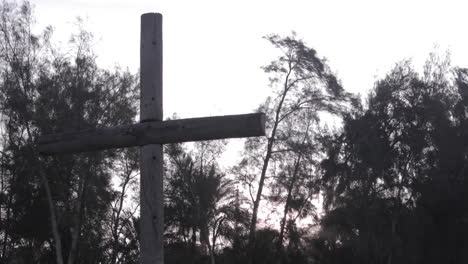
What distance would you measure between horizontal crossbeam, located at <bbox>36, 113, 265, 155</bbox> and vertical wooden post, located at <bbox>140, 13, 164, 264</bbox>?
0.09m

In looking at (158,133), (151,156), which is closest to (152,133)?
(158,133)

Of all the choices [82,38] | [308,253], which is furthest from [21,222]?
[308,253]

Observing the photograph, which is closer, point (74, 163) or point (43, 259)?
point (74, 163)

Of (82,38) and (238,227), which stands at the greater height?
(82,38)

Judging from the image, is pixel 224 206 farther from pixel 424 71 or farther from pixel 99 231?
pixel 424 71

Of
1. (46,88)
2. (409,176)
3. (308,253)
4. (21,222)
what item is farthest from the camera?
(409,176)

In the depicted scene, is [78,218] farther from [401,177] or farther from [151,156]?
[151,156]

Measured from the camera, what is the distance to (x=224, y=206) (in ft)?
107

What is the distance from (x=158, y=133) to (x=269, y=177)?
27.0m

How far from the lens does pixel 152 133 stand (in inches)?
166

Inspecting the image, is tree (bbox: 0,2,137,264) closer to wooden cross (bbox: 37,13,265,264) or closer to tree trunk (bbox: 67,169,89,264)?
tree trunk (bbox: 67,169,89,264)

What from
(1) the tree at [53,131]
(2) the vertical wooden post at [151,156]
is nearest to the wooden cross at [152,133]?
(2) the vertical wooden post at [151,156]

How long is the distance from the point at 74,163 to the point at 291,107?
444 inches

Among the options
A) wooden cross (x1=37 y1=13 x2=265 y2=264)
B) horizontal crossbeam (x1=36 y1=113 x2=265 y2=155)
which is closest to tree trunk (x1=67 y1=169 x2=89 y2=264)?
horizontal crossbeam (x1=36 y1=113 x2=265 y2=155)
